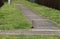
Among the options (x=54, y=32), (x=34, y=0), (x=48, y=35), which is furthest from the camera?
(x=34, y=0)

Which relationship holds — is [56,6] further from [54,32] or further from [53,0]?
[54,32]

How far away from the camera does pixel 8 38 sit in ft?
23.3

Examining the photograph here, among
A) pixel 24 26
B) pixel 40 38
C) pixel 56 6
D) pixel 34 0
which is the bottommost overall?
pixel 34 0

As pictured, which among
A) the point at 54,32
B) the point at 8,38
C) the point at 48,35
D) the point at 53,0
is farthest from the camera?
the point at 53,0

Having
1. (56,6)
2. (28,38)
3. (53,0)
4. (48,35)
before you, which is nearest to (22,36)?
(28,38)

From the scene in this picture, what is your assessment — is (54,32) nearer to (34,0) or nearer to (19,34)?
(19,34)

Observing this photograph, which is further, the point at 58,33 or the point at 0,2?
the point at 0,2

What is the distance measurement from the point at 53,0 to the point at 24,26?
43.6 ft

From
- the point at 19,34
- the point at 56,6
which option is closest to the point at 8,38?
the point at 19,34

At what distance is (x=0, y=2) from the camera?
21656 mm

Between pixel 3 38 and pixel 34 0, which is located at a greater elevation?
pixel 3 38

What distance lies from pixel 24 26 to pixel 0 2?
12541mm

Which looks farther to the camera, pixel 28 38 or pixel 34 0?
pixel 34 0

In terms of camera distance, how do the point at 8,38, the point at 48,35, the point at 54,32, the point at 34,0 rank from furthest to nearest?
the point at 34,0 → the point at 54,32 → the point at 48,35 → the point at 8,38
